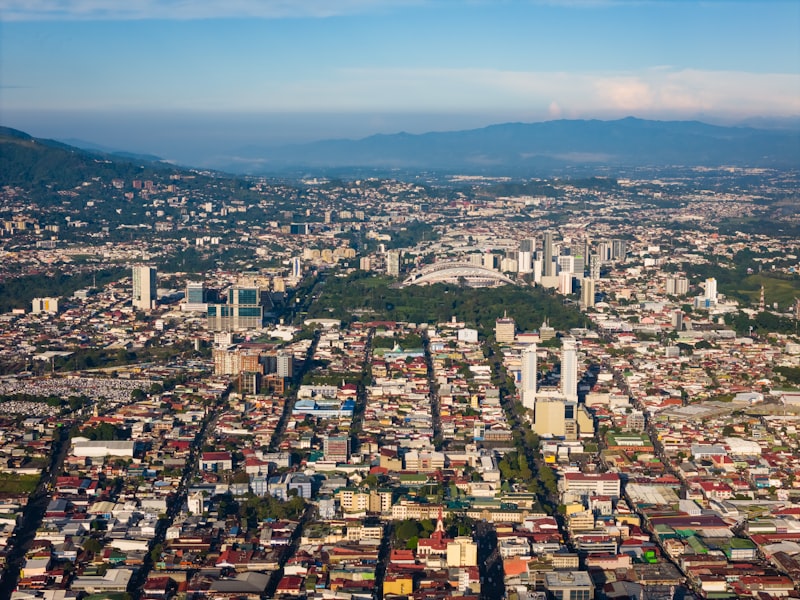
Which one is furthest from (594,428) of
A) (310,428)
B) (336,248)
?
(336,248)

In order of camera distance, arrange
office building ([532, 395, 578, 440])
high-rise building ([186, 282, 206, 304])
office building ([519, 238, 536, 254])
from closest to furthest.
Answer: office building ([532, 395, 578, 440]), high-rise building ([186, 282, 206, 304]), office building ([519, 238, 536, 254])

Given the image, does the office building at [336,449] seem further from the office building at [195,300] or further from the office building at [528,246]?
the office building at [528,246]

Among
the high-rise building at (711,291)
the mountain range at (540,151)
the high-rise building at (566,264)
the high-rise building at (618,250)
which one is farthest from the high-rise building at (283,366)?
the mountain range at (540,151)

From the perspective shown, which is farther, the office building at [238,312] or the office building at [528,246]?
the office building at [528,246]

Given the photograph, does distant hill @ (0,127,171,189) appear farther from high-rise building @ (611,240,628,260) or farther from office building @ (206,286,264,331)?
office building @ (206,286,264,331)

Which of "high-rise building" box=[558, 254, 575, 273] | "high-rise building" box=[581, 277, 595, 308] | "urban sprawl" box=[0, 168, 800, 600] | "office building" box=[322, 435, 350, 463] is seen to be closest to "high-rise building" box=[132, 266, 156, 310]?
"urban sprawl" box=[0, 168, 800, 600]

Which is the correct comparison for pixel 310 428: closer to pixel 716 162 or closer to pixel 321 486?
pixel 321 486
